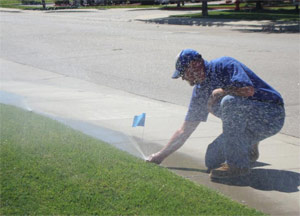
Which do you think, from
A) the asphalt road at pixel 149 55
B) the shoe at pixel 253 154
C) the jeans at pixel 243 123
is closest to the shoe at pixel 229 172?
the jeans at pixel 243 123

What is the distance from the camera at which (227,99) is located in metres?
4.69

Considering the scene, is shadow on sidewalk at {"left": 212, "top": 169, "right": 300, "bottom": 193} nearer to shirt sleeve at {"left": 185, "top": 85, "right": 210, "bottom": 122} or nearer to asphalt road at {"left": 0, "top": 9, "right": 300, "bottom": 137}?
shirt sleeve at {"left": 185, "top": 85, "right": 210, "bottom": 122}

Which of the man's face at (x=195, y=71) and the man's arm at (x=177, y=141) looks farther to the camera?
the man's arm at (x=177, y=141)

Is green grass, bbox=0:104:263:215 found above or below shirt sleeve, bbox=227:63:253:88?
below

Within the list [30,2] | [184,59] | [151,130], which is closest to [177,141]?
[184,59]

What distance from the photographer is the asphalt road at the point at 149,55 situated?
959 centimetres

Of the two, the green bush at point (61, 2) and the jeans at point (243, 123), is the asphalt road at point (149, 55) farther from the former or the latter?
the green bush at point (61, 2)

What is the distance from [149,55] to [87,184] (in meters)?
9.66

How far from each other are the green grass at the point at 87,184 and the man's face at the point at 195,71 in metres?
0.87

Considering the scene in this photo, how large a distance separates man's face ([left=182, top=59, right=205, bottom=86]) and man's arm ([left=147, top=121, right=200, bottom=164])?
50 cm

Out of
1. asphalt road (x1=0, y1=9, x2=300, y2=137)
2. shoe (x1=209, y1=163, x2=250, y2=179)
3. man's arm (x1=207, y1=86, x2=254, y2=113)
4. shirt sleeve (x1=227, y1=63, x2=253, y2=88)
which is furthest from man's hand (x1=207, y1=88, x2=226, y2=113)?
asphalt road (x1=0, y1=9, x2=300, y2=137)

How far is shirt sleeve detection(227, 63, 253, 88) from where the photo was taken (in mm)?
4582

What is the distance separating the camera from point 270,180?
4.88 meters

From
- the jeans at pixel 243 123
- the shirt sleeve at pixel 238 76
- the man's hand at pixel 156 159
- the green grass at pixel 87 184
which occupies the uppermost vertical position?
the shirt sleeve at pixel 238 76
